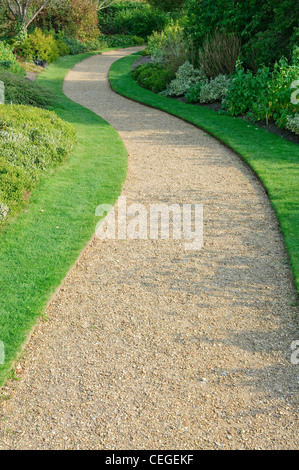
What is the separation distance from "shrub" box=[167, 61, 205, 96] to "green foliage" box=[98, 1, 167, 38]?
20.6 metres

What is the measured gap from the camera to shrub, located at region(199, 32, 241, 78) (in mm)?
12797

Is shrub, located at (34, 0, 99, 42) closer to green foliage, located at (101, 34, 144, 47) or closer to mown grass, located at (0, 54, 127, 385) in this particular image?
green foliage, located at (101, 34, 144, 47)

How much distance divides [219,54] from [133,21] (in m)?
23.2

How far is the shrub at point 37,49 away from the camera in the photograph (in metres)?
20.4

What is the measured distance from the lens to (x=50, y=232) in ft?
18.6

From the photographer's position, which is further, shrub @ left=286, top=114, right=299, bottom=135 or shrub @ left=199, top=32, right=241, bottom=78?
shrub @ left=199, top=32, right=241, bottom=78

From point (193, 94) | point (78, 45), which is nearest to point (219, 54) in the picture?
point (193, 94)

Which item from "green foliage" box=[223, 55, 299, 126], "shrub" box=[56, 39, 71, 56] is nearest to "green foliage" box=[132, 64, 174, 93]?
"green foliage" box=[223, 55, 299, 126]

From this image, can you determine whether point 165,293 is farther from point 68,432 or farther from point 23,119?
point 23,119

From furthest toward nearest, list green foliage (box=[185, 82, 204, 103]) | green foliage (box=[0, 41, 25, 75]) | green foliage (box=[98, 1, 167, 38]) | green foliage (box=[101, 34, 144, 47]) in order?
green foliage (box=[98, 1, 167, 38]) → green foliage (box=[101, 34, 144, 47]) → green foliage (box=[0, 41, 25, 75]) → green foliage (box=[185, 82, 204, 103])

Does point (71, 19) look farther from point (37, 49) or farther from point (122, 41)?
point (37, 49)

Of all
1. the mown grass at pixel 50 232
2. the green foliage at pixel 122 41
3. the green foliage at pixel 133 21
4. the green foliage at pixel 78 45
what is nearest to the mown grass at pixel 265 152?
the mown grass at pixel 50 232
